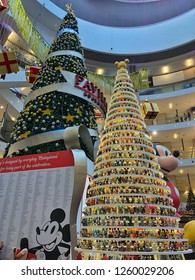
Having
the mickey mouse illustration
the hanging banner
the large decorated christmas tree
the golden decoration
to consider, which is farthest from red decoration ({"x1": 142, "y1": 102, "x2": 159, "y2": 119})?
the mickey mouse illustration

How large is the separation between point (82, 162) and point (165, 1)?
69.6 ft

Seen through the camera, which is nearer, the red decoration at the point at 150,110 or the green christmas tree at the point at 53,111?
the green christmas tree at the point at 53,111

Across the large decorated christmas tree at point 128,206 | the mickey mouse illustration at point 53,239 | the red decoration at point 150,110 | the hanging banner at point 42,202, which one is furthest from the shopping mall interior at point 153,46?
the large decorated christmas tree at point 128,206

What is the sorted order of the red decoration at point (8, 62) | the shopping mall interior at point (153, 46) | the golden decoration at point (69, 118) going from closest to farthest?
the golden decoration at point (69, 118) → the red decoration at point (8, 62) → the shopping mall interior at point (153, 46)

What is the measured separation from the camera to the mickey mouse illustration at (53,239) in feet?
9.24

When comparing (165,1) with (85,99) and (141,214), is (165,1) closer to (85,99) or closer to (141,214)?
(85,99)

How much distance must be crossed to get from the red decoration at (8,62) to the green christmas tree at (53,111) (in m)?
0.60

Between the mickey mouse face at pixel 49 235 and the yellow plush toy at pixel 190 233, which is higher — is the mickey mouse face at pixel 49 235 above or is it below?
below

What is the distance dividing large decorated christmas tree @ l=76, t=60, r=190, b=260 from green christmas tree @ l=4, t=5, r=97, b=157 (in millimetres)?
1664

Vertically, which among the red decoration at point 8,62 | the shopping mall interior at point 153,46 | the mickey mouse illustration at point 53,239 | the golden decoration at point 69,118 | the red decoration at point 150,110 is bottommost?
the mickey mouse illustration at point 53,239

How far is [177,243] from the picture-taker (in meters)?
1.88

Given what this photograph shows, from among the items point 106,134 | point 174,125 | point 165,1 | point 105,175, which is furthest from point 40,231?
point 165,1

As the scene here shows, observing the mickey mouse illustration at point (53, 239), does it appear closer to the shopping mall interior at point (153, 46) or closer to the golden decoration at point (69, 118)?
the golden decoration at point (69, 118)

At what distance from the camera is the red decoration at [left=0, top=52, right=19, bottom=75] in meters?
4.56
